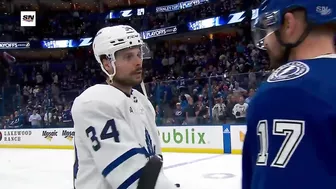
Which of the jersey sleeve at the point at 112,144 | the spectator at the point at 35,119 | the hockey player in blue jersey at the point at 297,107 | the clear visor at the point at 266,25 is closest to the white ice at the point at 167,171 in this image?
the spectator at the point at 35,119

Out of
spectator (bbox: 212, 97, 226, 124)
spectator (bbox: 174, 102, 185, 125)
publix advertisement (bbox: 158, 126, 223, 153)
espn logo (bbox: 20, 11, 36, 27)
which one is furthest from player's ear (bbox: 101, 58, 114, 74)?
espn logo (bbox: 20, 11, 36, 27)

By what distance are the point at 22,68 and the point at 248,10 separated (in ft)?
39.9

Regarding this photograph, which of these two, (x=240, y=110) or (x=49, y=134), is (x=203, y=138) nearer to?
(x=240, y=110)

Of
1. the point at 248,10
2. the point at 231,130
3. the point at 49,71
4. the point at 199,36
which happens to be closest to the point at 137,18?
the point at 199,36

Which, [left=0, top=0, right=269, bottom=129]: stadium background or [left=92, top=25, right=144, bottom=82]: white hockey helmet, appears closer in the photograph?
[left=92, top=25, right=144, bottom=82]: white hockey helmet

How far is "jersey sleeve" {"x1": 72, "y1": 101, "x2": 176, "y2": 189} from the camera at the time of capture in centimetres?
130

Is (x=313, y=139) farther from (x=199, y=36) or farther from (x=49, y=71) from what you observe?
(x=49, y=71)

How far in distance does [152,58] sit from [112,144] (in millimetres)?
19346

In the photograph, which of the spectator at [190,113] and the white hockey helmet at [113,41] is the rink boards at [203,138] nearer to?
the spectator at [190,113]

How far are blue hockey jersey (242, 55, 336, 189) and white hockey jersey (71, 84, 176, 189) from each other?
0.56 metres

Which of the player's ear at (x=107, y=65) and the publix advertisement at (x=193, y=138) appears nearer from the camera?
the player's ear at (x=107, y=65)

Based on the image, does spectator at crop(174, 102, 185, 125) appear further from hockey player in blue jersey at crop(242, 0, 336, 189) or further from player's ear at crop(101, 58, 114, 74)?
hockey player in blue jersey at crop(242, 0, 336, 189)

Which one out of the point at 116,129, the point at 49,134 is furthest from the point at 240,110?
the point at 116,129

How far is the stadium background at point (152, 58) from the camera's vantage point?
962cm
